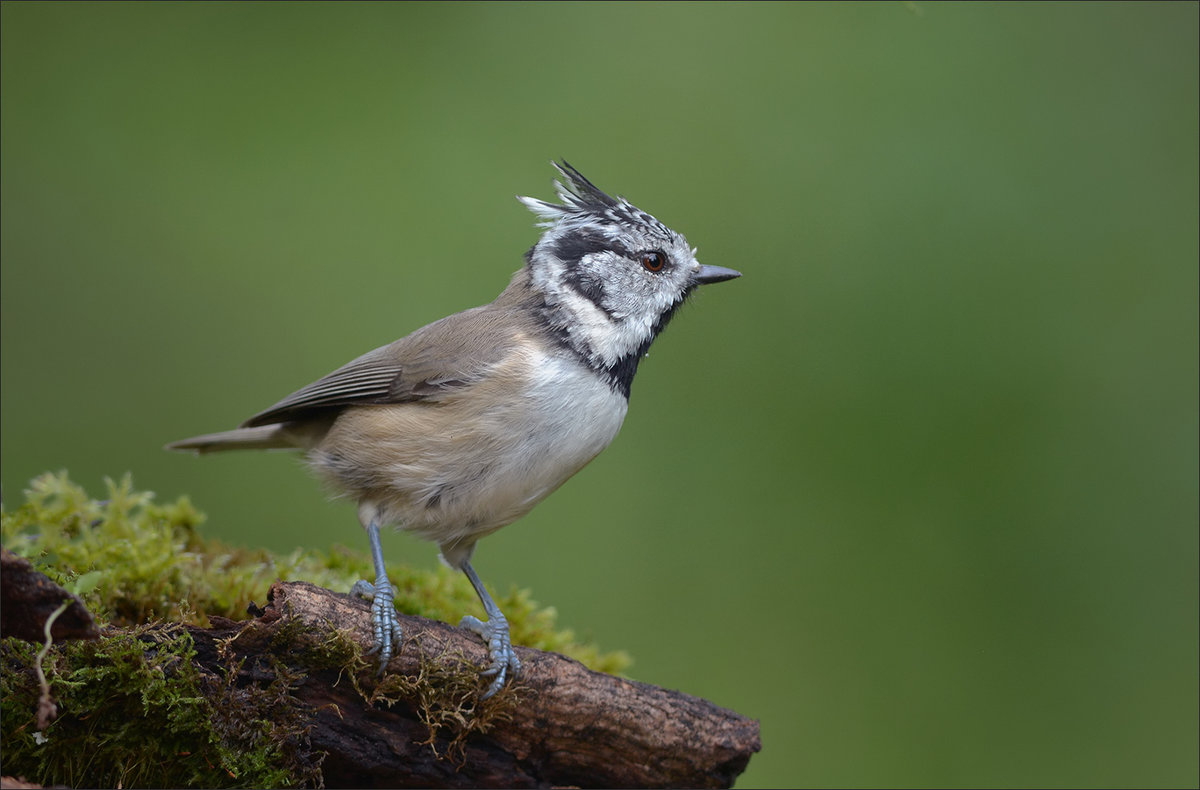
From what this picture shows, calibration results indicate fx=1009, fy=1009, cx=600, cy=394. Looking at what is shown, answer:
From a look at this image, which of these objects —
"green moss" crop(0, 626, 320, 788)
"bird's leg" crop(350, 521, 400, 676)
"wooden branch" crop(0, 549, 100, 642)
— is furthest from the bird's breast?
"wooden branch" crop(0, 549, 100, 642)

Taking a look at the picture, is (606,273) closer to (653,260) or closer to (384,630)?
(653,260)

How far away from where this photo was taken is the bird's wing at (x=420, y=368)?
3307 millimetres

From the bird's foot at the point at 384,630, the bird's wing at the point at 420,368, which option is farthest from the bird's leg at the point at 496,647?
the bird's wing at the point at 420,368

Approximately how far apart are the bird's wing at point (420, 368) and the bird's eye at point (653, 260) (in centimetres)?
57

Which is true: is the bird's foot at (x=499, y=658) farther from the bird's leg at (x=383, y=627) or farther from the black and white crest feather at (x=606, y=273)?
the black and white crest feather at (x=606, y=273)

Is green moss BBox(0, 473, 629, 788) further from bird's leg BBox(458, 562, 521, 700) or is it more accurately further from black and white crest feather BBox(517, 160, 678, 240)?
black and white crest feather BBox(517, 160, 678, 240)

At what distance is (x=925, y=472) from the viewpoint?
5.18m

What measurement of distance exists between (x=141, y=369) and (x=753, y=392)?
335 centimetres

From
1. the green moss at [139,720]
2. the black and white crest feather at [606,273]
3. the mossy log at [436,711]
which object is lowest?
the green moss at [139,720]

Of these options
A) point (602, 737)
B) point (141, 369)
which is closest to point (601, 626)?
point (602, 737)

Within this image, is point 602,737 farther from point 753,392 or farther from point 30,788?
point 753,392

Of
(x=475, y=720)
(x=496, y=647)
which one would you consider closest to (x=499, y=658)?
(x=496, y=647)

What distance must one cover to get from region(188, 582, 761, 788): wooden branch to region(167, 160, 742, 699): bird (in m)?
0.09

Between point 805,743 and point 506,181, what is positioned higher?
point 506,181
